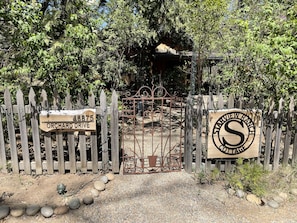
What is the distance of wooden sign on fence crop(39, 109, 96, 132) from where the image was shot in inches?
132

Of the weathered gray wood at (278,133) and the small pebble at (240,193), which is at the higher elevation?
the weathered gray wood at (278,133)

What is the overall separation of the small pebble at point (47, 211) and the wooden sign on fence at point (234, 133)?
87.1 inches

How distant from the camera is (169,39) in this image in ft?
29.8

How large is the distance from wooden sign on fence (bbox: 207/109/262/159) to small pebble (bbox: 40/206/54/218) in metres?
2.21

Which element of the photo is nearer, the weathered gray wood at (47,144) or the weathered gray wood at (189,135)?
the weathered gray wood at (47,144)

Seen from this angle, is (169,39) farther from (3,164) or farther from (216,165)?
(3,164)

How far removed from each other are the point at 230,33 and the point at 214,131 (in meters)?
3.60

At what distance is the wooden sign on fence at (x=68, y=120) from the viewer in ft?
11.0

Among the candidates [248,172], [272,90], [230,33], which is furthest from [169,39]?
[248,172]

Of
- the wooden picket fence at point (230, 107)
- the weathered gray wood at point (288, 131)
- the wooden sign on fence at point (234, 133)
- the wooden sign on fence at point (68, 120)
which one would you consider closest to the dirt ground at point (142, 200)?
the wooden picket fence at point (230, 107)

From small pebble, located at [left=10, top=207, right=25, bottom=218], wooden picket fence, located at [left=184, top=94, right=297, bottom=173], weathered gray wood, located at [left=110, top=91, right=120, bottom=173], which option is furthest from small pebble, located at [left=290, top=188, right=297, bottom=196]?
small pebble, located at [left=10, top=207, right=25, bottom=218]

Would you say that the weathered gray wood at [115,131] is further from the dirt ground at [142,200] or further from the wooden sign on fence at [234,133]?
the wooden sign on fence at [234,133]

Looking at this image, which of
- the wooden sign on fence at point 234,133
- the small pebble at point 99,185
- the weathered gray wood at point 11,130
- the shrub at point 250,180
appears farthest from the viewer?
the wooden sign on fence at point 234,133

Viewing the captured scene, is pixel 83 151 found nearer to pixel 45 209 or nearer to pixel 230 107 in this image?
pixel 45 209
